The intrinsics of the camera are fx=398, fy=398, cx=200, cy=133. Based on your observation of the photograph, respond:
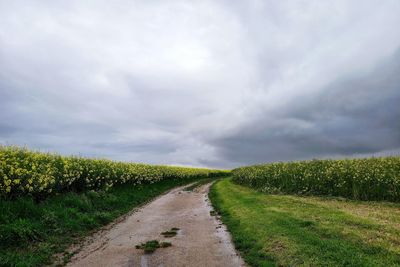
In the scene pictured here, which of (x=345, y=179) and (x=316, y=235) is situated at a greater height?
(x=345, y=179)

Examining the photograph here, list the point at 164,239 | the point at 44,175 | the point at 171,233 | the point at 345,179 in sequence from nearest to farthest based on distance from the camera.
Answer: the point at 164,239, the point at 171,233, the point at 44,175, the point at 345,179

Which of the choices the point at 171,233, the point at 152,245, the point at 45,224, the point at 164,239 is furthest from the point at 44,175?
the point at 152,245

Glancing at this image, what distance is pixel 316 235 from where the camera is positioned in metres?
13.4

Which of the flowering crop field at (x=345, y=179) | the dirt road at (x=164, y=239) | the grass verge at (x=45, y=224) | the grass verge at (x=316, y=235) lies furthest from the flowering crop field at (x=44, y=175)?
the flowering crop field at (x=345, y=179)

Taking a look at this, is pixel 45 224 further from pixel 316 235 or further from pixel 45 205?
pixel 316 235

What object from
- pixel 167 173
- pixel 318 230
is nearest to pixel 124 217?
pixel 318 230

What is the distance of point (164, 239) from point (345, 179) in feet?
52.0

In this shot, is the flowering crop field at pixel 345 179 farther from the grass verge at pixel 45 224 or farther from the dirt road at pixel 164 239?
the grass verge at pixel 45 224

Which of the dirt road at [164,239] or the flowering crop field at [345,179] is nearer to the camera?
the dirt road at [164,239]

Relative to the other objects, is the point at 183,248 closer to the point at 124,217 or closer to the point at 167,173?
the point at 124,217

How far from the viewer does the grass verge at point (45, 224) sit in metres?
12.5

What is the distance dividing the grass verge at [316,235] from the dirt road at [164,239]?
0.74m

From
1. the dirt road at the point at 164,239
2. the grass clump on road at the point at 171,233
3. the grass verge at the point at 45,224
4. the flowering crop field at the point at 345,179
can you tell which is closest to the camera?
the dirt road at the point at 164,239

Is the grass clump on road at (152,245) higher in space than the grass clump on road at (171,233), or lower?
lower
